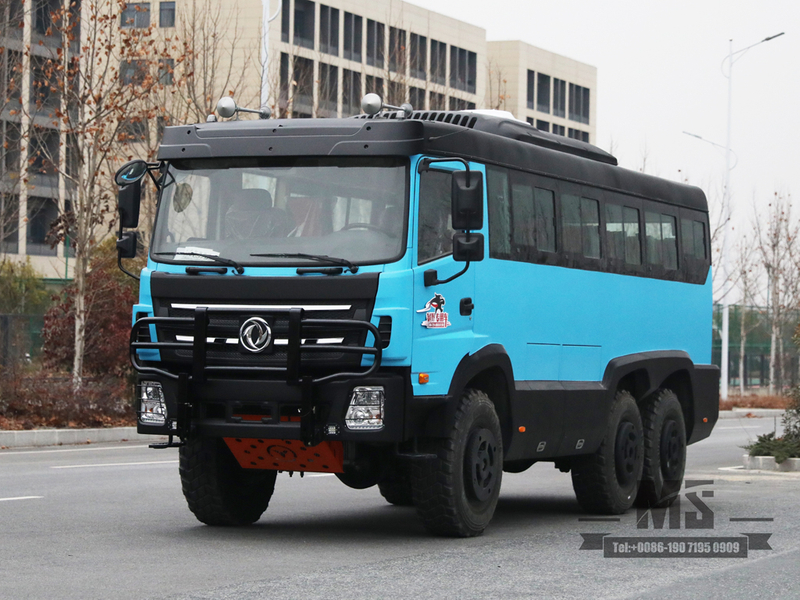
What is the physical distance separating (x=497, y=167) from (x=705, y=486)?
699 centimetres

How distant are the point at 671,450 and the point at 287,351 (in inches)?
222

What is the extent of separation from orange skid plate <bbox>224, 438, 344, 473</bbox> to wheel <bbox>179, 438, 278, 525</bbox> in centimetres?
51

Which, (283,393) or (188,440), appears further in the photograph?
(188,440)

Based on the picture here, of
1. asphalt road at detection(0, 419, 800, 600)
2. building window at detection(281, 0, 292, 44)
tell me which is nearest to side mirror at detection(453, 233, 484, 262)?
asphalt road at detection(0, 419, 800, 600)

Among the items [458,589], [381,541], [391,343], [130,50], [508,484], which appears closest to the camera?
[458,589]

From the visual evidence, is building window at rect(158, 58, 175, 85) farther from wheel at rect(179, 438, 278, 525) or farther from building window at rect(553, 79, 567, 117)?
building window at rect(553, 79, 567, 117)

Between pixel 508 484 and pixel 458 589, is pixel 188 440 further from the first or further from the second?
pixel 508 484

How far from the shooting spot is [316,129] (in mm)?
10570

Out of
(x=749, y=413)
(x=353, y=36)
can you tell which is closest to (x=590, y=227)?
(x=749, y=413)

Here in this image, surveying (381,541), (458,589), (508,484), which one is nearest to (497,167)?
(381,541)

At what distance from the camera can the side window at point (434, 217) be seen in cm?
1034

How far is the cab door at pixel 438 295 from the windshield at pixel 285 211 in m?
0.19

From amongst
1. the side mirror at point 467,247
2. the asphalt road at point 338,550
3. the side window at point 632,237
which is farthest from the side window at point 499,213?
the side window at point 632,237

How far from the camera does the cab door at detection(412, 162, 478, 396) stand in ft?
33.3
